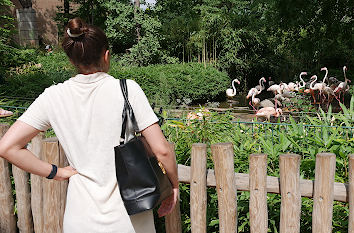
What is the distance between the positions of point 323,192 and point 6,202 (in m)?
1.81

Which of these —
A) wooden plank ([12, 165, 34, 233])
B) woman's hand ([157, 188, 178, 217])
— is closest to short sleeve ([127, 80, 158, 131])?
woman's hand ([157, 188, 178, 217])

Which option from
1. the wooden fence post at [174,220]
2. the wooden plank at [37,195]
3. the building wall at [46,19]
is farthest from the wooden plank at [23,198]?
the building wall at [46,19]

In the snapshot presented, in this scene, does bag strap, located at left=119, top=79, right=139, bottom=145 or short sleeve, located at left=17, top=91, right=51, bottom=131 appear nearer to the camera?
bag strap, located at left=119, top=79, right=139, bottom=145

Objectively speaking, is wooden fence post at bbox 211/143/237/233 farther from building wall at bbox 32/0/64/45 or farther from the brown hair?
building wall at bbox 32/0/64/45

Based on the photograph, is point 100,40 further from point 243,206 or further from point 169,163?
point 243,206

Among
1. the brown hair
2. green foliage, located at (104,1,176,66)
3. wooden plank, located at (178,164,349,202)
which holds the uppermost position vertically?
green foliage, located at (104,1,176,66)

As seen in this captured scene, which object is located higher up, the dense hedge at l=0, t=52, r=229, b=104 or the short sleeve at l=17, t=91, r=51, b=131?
the short sleeve at l=17, t=91, r=51, b=131

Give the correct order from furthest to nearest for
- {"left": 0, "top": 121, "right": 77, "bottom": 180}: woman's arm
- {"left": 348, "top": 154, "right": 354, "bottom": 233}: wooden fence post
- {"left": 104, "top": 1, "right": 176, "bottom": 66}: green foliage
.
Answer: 1. {"left": 104, "top": 1, "right": 176, "bottom": 66}: green foliage
2. {"left": 348, "top": 154, "right": 354, "bottom": 233}: wooden fence post
3. {"left": 0, "top": 121, "right": 77, "bottom": 180}: woman's arm

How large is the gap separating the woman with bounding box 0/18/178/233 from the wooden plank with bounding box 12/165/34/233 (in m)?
0.94

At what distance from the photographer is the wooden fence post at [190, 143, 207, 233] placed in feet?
6.23

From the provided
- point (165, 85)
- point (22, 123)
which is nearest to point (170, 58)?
point (165, 85)

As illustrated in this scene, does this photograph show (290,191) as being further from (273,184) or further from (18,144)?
(18,144)

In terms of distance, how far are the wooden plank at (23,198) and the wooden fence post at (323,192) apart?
5.21 feet

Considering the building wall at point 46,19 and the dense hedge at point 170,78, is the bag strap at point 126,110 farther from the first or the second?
the building wall at point 46,19
